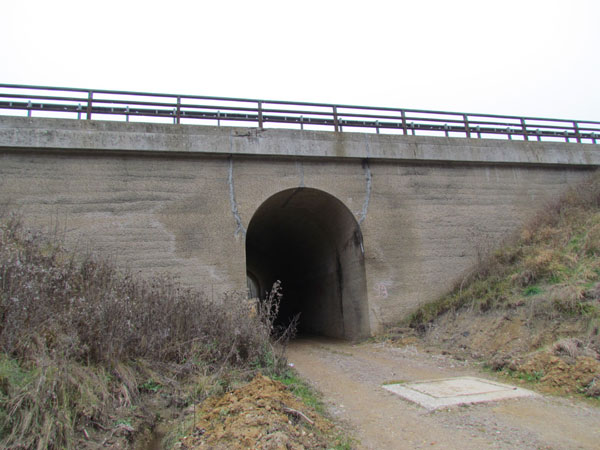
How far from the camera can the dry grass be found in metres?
3.22

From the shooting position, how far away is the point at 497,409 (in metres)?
4.31

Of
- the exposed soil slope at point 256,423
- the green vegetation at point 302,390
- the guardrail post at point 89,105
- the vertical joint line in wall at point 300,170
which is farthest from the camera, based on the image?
the vertical joint line in wall at point 300,170

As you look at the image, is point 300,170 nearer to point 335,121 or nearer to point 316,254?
point 335,121

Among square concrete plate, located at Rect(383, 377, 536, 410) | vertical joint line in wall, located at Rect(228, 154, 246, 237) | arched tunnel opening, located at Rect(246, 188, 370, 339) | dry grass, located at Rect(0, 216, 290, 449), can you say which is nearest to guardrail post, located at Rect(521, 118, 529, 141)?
arched tunnel opening, located at Rect(246, 188, 370, 339)

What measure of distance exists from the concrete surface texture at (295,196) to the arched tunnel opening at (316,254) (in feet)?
0.24

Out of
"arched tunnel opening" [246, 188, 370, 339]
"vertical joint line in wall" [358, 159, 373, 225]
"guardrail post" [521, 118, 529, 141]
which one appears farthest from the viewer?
"guardrail post" [521, 118, 529, 141]

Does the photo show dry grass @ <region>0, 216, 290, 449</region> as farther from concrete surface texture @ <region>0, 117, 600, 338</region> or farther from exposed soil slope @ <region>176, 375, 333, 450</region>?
concrete surface texture @ <region>0, 117, 600, 338</region>

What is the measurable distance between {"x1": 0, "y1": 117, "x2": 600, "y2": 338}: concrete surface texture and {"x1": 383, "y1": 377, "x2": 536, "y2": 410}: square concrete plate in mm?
4907

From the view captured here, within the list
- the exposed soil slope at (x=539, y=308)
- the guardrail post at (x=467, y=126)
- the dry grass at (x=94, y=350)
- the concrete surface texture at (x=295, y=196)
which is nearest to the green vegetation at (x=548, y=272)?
the exposed soil slope at (x=539, y=308)

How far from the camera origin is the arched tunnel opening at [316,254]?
11.2 meters

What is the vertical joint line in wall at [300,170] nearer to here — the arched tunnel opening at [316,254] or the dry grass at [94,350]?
the arched tunnel opening at [316,254]

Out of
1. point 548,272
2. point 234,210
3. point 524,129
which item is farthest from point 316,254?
point 524,129

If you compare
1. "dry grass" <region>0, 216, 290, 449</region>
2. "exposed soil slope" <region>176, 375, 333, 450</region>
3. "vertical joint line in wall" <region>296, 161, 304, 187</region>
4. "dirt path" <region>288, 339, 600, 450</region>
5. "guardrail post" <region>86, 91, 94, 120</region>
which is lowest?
"dirt path" <region>288, 339, 600, 450</region>

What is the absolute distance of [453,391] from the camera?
196 inches
